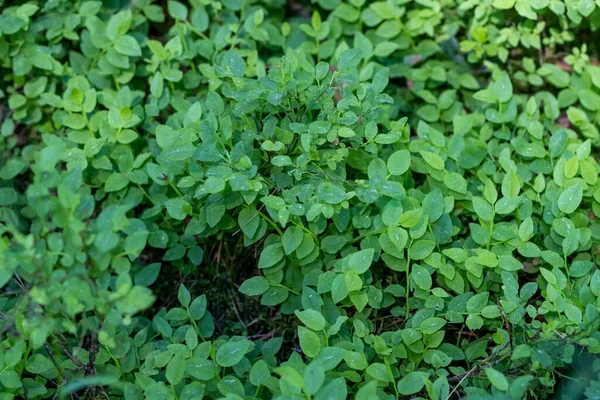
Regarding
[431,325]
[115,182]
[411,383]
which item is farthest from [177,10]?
[411,383]

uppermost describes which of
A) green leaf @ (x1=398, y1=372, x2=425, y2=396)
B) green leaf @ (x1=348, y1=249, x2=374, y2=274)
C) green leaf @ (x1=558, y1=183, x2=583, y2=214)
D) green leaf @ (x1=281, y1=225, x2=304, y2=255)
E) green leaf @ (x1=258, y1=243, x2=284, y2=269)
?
green leaf @ (x1=558, y1=183, x2=583, y2=214)

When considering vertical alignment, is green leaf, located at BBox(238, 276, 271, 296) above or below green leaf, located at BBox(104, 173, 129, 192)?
below

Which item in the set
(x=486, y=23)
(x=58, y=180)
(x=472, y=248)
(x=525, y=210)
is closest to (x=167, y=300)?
(x=58, y=180)

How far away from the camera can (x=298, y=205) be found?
2.15 meters

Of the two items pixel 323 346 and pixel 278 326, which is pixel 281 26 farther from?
pixel 323 346

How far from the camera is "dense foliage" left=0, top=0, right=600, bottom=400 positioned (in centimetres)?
200

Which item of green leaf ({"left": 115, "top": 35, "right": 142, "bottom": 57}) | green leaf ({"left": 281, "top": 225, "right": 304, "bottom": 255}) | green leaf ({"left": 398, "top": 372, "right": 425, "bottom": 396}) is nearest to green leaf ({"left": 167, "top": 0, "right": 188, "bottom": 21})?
green leaf ({"left": 115, "top": 35, "right": 142, "bottom": 57})

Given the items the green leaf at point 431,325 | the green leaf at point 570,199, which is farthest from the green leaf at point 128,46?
the green leaf at point 570,199

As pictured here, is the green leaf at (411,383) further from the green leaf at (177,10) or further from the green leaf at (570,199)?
the green leaf at (177,10)

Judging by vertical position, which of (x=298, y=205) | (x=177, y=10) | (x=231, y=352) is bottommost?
(x=231, y=352)

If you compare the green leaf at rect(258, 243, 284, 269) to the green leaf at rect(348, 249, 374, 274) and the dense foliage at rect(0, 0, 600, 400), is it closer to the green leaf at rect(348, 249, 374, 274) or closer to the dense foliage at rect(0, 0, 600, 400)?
the dense foliage at rect(0, 0, 600, 400)

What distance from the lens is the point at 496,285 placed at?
233 centimetres

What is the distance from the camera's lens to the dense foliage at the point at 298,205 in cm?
200

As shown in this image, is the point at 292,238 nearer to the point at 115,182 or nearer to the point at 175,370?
the point at 175,370
